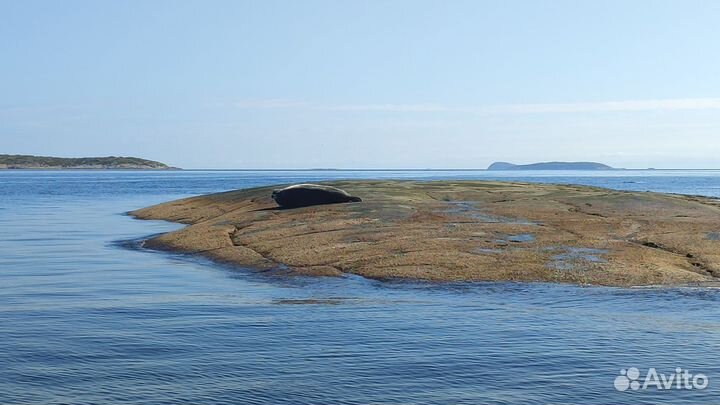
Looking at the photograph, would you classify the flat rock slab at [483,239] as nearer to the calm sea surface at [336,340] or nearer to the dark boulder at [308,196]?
the dark boulder at [308,196]

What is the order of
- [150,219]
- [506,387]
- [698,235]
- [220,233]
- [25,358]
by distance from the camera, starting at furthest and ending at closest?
[150,219]
[220,233]
[698,235]
[25,358]
[506,387]

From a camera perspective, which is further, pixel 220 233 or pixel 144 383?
pixel 220 233

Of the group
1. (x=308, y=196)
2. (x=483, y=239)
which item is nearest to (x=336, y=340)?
(x=483, y=239)

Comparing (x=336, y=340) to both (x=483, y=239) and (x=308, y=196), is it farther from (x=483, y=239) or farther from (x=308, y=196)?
(x=308, y=196)

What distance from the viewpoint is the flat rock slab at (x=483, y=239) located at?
24.7 m

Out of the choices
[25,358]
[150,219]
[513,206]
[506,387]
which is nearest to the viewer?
[506,387]

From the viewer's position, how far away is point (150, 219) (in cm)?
5291

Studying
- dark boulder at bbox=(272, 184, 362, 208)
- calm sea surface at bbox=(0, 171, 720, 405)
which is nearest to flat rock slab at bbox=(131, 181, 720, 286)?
dark boulder at bbox=(272, 184, 362, 208)

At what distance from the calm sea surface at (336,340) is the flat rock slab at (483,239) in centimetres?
162

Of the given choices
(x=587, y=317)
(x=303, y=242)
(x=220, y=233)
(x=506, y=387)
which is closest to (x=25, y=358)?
(x=506, y=387)

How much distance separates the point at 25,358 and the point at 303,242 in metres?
15.5

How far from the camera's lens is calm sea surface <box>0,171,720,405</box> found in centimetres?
1324

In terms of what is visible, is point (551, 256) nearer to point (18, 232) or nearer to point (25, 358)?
point (25, 358)

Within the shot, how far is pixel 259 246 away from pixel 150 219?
23.8 meters
